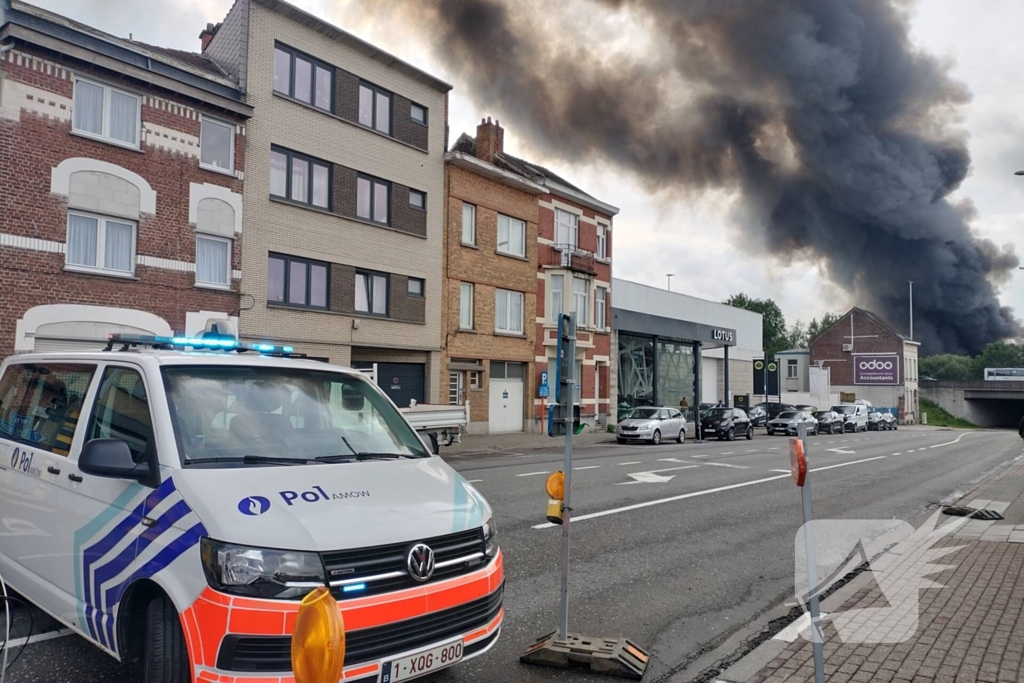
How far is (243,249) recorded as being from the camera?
20.6 m

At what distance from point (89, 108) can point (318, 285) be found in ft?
24.5

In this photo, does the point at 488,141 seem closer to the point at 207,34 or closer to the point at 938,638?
the point at 207,34

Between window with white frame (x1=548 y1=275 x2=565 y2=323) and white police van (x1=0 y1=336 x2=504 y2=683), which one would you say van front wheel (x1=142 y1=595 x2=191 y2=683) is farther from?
window with white frame (x1=548 y1=275 x2=565 y2=323)

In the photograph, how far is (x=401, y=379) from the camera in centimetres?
2578

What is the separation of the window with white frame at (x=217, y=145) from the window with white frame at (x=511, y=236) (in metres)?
11.6

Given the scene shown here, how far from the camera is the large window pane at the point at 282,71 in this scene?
2181 cm

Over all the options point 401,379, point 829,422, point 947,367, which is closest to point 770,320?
point 947,367

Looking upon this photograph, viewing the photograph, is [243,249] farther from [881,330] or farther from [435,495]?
[881,330]

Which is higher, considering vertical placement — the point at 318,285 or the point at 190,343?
the point at 318,285

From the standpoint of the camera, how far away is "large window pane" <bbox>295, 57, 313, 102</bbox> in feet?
73.7

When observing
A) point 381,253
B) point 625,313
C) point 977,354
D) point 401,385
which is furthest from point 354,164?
point 977,354

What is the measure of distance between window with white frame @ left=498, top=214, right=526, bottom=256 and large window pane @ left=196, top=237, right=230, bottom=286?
1182cm

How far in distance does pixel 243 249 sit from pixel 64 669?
56.7ft

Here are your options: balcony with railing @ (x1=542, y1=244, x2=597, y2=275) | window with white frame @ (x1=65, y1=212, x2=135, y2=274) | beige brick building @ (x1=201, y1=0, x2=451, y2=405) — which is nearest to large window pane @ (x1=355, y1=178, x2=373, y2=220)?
beige brick building @ (x1=201, y1=0, x2=451, y2=405)
